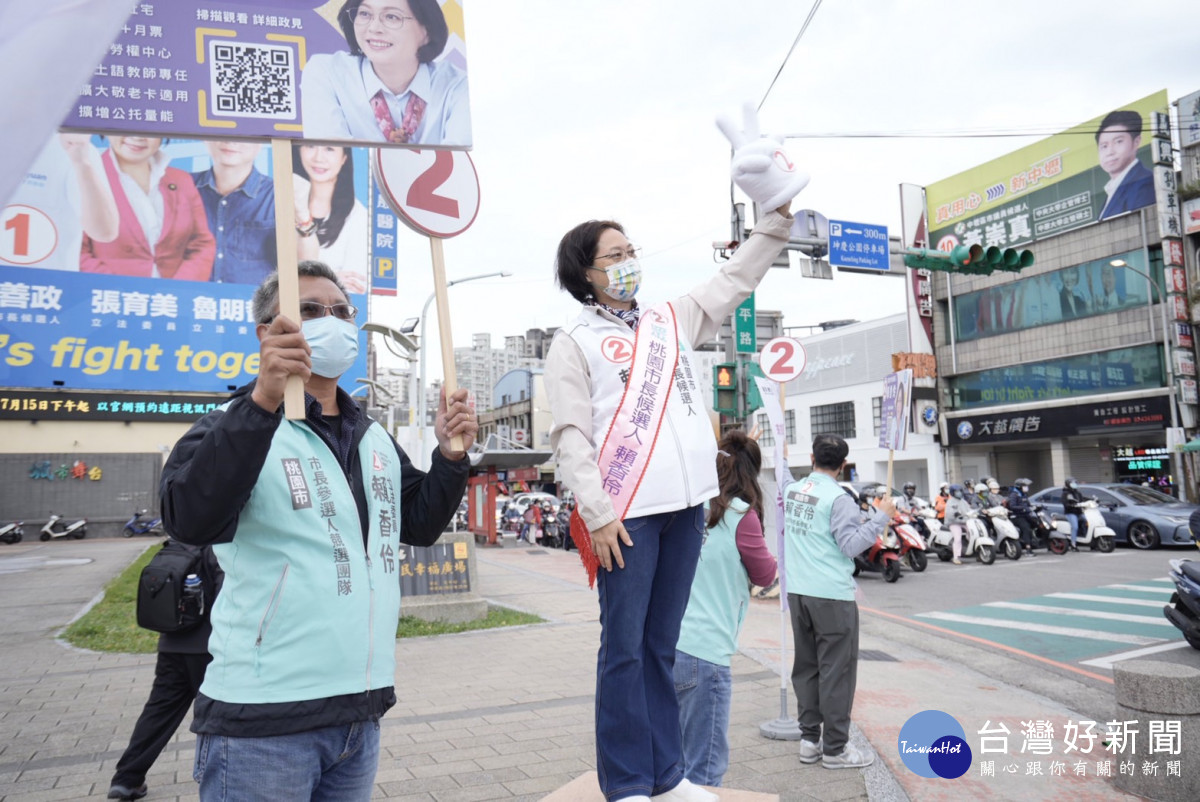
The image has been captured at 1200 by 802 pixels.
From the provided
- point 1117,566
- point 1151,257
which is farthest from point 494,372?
point 1117,566

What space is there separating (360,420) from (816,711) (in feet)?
12.5

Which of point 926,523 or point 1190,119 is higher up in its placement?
point 1190,119

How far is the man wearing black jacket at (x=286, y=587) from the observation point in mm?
1666

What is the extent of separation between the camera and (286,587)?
1.75 m

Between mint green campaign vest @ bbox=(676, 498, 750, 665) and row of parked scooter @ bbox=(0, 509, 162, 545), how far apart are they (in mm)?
28368

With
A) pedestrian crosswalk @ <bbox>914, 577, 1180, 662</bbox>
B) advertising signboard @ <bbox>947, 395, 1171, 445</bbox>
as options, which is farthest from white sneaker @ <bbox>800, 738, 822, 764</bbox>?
advertising signboard @ <bbox>947, 395, 1171, 445</bbox>

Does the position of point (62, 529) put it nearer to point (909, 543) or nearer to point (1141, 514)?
point (909, 543)

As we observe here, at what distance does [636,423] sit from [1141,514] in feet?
60.0

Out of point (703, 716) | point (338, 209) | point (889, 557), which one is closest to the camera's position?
point (703, 716)

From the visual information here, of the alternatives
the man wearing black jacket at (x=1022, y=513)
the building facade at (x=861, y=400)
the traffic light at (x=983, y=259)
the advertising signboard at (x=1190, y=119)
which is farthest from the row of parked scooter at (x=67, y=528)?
the advertising signboard at (x=1190, y=119)

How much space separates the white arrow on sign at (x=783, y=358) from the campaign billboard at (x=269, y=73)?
4781mm

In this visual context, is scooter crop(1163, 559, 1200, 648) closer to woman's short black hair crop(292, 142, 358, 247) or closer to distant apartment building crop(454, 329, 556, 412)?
woman's short black hair crop(292, 142, 358, 247)

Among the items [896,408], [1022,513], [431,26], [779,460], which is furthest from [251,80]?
[1022,513]

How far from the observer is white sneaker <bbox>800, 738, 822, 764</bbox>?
15.8 feet
